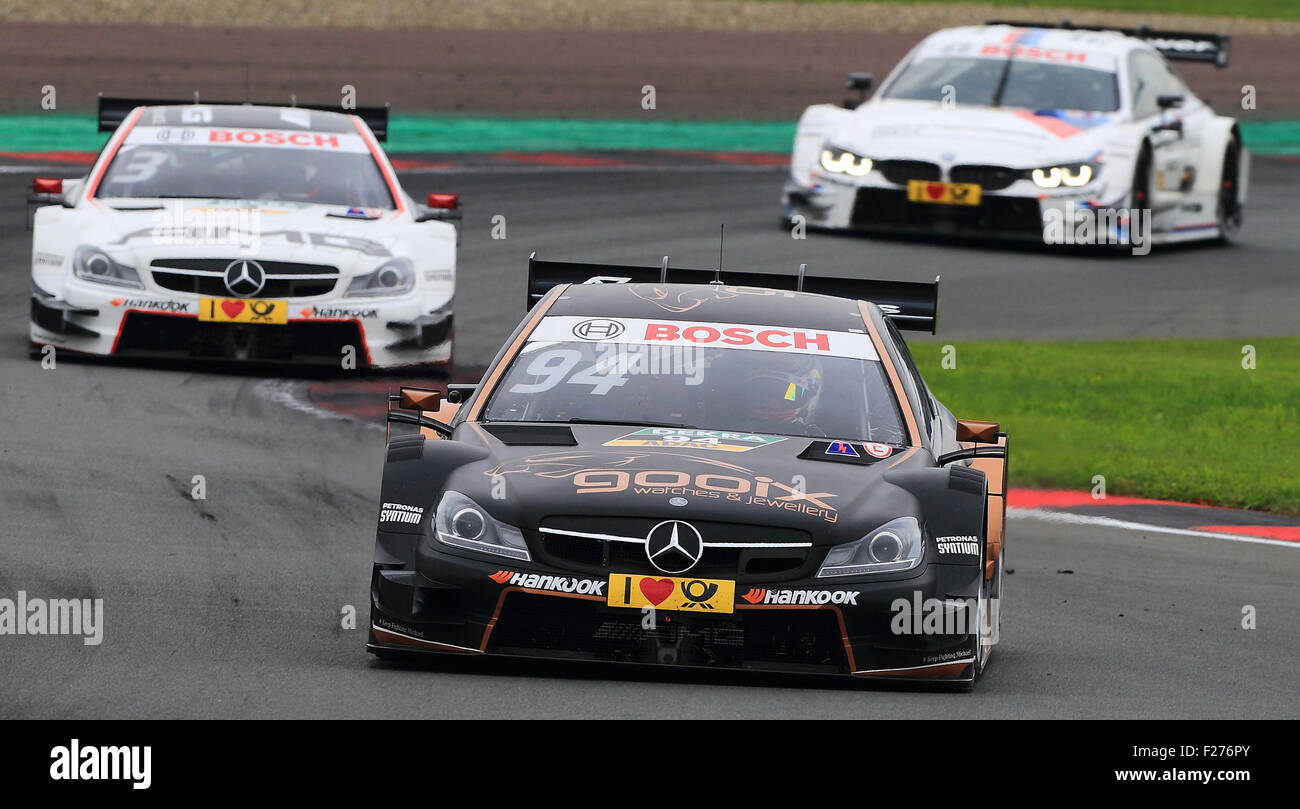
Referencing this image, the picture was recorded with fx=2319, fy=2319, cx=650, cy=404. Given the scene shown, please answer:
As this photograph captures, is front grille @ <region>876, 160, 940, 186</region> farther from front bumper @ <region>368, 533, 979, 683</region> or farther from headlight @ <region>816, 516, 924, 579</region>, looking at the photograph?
front bumper @ <region>368, 533, 979, 683</region>

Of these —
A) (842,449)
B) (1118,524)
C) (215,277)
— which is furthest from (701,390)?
(215,277)

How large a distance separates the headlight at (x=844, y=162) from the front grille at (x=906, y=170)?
13 cm

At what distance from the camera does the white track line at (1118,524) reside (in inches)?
398

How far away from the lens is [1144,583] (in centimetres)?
898

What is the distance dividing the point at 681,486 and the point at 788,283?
2.58m

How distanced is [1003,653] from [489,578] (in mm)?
1974

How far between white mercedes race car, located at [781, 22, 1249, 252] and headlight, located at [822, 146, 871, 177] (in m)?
0.01

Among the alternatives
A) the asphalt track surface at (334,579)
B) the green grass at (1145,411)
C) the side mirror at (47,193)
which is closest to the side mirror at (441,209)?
the asphalt track surface at (334,579)

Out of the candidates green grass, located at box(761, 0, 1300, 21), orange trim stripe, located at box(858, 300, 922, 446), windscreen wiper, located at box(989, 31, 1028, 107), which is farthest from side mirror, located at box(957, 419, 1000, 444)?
green grass, located at box(761, 0, 1300, 21)

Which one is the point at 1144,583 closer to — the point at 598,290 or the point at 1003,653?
the point at 1003,653

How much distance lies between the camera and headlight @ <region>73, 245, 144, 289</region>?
1250cm

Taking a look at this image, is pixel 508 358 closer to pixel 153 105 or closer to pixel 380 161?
pixel 380 161

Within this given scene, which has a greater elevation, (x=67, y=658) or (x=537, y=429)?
(x=537, y=429)
